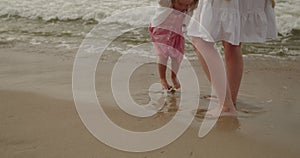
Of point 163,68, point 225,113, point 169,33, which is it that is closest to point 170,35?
point 169,33

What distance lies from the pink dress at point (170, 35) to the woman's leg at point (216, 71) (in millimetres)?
681

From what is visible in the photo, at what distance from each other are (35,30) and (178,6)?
3827mm

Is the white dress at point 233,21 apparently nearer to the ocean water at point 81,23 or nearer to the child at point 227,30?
the child at point 227,30

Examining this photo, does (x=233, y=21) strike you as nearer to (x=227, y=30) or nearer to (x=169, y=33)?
(x=227, y=30)

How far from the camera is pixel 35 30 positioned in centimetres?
663

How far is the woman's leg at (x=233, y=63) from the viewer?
9.24ft

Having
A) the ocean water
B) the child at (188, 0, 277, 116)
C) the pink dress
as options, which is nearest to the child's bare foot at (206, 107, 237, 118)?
the child at (188, 0, 277, 116)

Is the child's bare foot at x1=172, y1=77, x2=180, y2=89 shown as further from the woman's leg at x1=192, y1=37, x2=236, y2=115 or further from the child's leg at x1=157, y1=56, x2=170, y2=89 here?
the woman's leg at x1=192, y1=37, x2=236, y2=115

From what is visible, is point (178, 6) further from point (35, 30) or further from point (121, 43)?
point (35, 30)

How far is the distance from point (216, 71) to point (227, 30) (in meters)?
0.31

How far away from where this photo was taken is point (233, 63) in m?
2.86

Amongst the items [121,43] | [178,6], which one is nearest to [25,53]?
[121,43]

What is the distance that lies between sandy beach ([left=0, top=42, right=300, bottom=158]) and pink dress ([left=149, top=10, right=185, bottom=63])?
1.14ft

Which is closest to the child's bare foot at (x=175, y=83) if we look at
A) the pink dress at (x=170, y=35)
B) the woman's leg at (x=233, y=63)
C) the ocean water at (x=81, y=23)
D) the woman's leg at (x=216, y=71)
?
the pink dress at (x=170, y=35)
